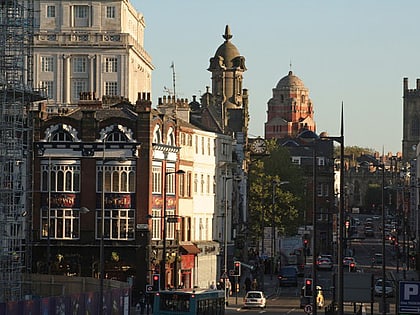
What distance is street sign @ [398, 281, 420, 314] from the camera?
49156mm

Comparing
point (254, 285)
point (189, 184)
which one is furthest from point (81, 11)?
point (254, 285)

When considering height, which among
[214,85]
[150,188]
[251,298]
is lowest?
[251,298]

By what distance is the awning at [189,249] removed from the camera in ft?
343

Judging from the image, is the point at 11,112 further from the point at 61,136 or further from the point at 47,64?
the point at 47,64

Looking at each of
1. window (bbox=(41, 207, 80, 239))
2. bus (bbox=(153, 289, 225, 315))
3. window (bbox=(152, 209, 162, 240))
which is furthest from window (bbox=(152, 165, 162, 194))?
bus (bbox=(153, 289, 225, 315))

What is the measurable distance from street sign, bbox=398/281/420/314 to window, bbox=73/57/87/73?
398 feet

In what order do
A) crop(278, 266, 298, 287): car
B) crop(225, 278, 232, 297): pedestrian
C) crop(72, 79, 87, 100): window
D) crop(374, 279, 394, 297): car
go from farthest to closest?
crop(72, 79, 87, 100): window
crop(278, 266, 298, 287): car
crop(225, 278, 232, 297): pedestrian
crop(374, 279, 394, 297): car

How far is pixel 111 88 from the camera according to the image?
169m

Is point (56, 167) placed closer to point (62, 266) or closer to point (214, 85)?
point (62, 266)

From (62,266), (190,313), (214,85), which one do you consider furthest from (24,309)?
(214,85)

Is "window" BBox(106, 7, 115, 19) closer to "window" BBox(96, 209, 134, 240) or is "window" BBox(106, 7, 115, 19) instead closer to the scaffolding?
"window" BBox(96, 209, 134, 240)

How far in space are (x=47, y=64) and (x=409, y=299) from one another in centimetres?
12186

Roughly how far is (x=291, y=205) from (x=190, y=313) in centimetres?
9686

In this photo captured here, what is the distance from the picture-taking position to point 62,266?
97.1m
